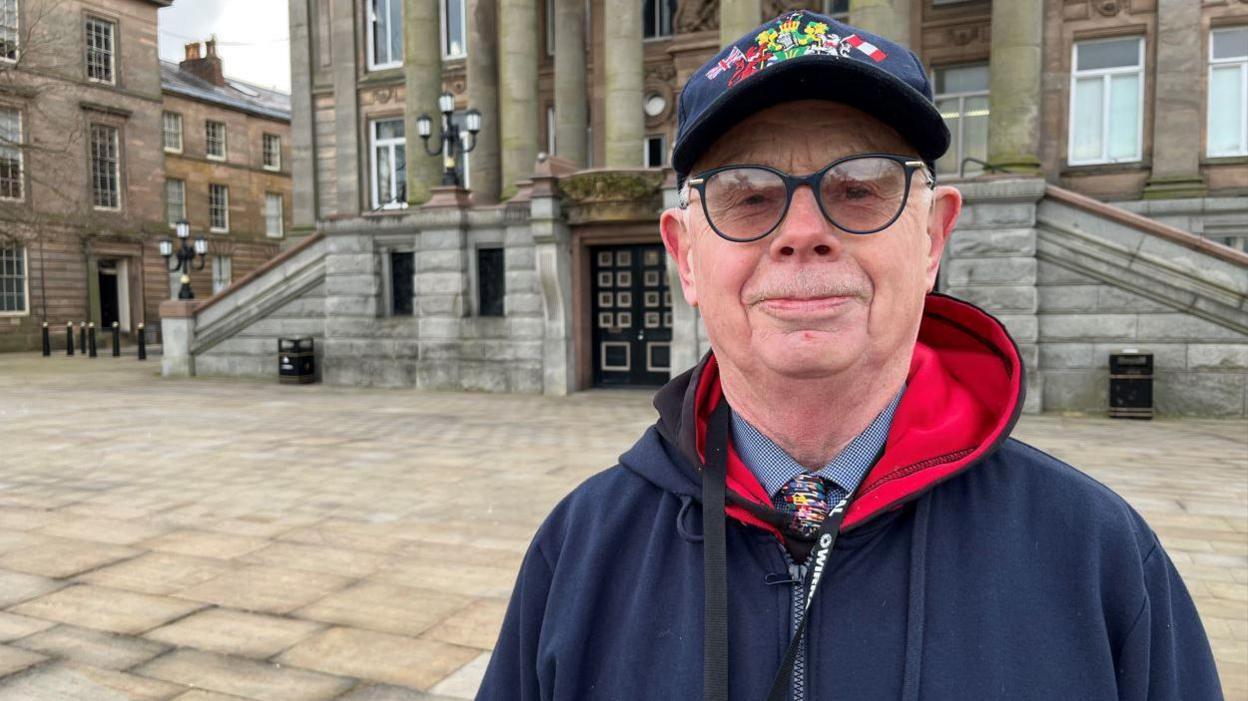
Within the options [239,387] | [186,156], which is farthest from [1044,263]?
[186,156]

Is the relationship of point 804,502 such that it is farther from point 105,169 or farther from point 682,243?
point 105,169

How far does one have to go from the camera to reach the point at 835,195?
1.42 m

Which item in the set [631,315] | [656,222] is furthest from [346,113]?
[656,222]

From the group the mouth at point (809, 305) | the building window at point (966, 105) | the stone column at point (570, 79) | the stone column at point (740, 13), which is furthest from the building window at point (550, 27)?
the mouth at point (809, 305)

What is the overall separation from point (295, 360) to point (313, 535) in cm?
1320

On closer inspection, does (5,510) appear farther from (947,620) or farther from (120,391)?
(120,391)

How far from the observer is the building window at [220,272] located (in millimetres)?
43312

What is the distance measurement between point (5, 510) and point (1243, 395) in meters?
15.2

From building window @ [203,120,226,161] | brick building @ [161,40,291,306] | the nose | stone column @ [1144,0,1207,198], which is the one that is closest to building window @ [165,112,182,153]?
brick building @ [161,40,291,306]

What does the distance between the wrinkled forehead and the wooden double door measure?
52.5 ft

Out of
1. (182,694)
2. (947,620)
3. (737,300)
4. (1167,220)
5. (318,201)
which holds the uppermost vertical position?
(318,201)

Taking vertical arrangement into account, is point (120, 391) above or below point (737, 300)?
below

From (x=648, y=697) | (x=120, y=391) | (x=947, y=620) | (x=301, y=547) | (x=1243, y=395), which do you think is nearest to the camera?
(x=947, y=620)

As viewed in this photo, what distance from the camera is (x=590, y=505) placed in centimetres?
169
